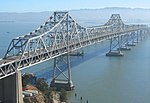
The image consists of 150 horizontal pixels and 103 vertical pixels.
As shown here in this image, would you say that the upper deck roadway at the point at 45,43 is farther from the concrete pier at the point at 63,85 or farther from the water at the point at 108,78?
the water at the point at 108,78

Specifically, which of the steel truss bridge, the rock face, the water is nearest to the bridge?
the steel truss bridge

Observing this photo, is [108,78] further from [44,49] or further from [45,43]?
[44,49]

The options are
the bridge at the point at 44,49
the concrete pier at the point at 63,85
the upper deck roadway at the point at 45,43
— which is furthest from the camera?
the concrete pier at the point at 63,85

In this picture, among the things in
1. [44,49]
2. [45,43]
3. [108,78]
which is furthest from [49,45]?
[108,78]

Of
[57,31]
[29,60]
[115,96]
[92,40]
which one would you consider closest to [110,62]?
[92,40]

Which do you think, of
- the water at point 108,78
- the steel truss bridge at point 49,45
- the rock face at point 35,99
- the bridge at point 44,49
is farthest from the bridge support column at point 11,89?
the water at point 108,78

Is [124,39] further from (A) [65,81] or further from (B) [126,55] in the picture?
(A) [65,81]
